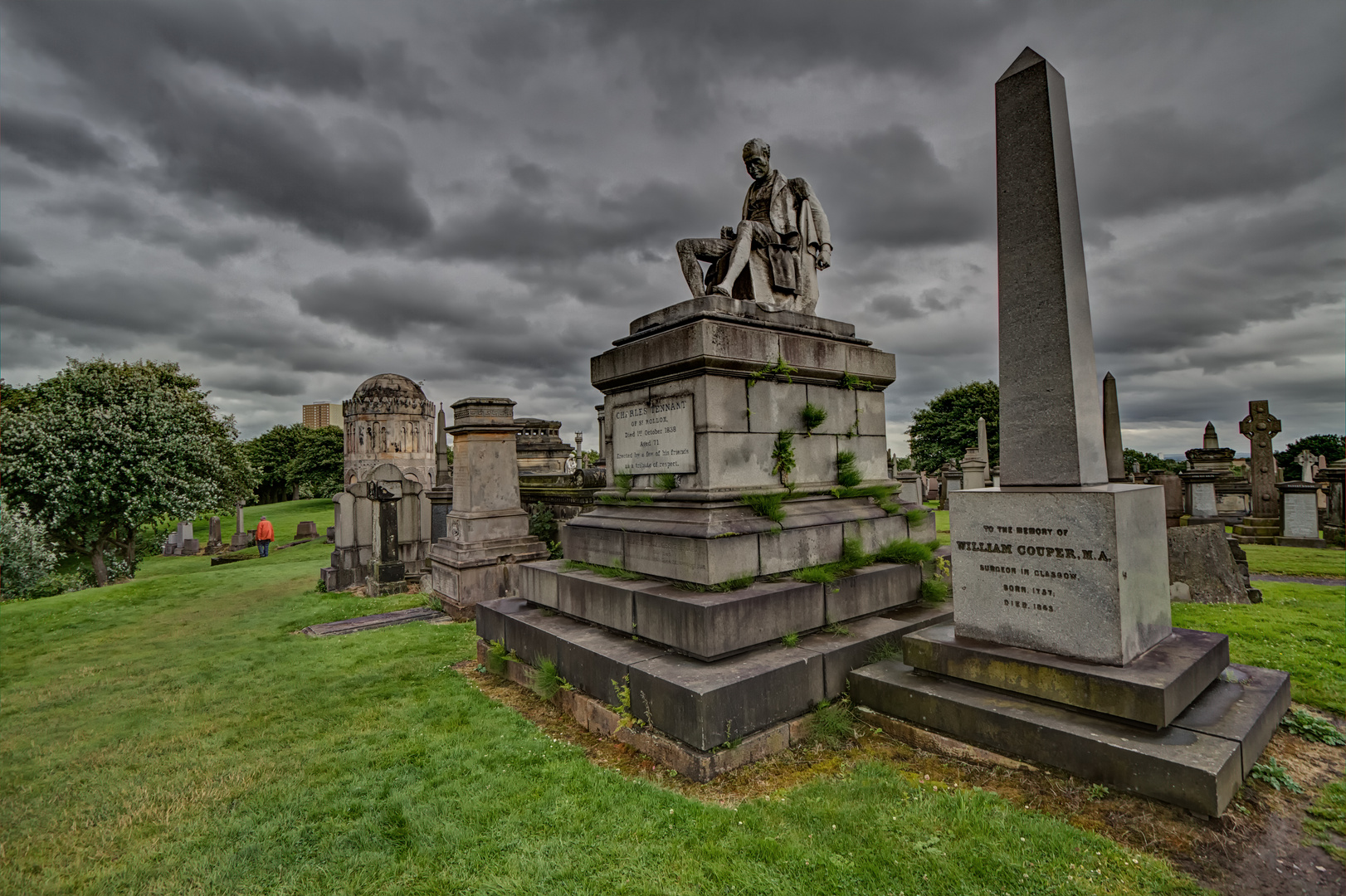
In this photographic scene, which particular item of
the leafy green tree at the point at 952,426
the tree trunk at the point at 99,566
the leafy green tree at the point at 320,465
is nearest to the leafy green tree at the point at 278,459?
the leafy green tree at the point at 320,465

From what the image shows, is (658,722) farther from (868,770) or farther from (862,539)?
(862,539)

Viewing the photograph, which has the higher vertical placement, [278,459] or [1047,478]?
[278,459]

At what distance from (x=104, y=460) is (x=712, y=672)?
65.6 ft

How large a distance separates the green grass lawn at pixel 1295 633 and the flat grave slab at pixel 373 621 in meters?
9.89

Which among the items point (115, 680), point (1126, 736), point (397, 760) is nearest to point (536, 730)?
point (397, 760)

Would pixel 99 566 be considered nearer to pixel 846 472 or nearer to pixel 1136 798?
pixel 846 472

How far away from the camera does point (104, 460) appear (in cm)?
1576

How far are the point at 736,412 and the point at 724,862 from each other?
11.3ft

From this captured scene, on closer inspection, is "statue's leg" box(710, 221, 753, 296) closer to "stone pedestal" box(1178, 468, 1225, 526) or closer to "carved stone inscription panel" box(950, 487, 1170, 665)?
"carved stone inscription panel" box(950, 487, 1170, 665)

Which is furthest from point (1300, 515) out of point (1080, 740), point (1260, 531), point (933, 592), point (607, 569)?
point (607, 569)

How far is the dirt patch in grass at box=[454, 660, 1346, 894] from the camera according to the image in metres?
2.54

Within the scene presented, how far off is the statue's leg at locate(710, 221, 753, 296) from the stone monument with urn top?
2405 mm

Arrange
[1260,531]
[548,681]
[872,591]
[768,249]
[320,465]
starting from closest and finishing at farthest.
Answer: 1. [548,681]
2. [872,591]
3. [768,249]
4. [1260,531]
5. [320,465]

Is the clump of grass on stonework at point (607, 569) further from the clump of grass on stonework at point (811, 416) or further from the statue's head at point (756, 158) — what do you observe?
the statue's head at point (756, 158)
